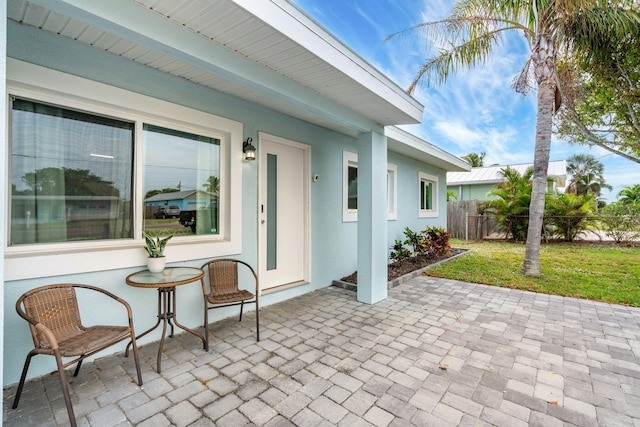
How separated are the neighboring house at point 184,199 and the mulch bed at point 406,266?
2957 millimetres

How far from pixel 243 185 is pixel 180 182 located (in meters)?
0.77

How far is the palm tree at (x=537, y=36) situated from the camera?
5270 millimetres

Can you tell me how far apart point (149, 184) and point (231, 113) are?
134cm

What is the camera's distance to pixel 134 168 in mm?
3043

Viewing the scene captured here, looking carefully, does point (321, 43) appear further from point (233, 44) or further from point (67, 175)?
point (67, 175)

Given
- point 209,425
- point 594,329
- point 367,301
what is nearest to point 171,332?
point 209,425

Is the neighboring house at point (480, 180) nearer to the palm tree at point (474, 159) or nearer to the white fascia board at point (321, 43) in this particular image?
the palm tree at point (474, 159)

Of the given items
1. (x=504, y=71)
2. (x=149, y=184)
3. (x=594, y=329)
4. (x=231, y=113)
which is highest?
(x=504, y=71)

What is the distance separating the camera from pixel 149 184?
3.21m

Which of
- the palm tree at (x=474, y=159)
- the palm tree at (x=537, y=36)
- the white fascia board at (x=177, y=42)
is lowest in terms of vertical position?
the white fascia board at (x=177, y=42)

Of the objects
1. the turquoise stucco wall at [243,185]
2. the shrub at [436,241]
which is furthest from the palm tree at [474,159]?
the turquoise stucco wall at [243,185]

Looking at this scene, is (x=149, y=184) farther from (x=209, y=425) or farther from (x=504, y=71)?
(x=504, y=71)

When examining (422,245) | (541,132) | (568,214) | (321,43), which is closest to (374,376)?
(321,43)

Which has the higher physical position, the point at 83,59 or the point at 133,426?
the point at 83,59
